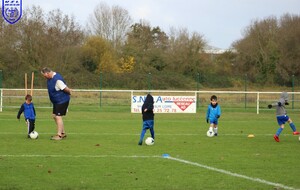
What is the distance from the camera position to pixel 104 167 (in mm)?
10141

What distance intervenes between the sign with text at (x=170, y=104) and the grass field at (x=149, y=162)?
1284cm

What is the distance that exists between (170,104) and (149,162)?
65.8 ft

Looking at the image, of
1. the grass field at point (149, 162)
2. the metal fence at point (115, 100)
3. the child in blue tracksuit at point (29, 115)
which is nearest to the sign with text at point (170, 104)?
the metal fence at point (115, 100)

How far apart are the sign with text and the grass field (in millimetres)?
12840

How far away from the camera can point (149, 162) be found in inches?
430

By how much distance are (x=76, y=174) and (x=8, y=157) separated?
111 inches

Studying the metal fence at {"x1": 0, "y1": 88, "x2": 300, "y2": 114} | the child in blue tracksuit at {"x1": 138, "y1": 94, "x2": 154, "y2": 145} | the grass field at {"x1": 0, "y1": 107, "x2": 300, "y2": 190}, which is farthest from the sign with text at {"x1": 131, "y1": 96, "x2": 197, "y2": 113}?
the child in blue tracksuit at {"x1": 138, "y1": 94, "x2": 154, "y2": 145}

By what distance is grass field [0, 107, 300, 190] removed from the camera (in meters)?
8.53

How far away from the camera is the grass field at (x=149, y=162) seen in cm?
853

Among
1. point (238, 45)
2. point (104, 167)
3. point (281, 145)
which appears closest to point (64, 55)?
point (238, 45)

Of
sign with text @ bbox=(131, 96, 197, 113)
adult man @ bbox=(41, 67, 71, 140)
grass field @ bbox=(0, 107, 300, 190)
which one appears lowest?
grass field @ bbox=(0, 107, 300, 190)

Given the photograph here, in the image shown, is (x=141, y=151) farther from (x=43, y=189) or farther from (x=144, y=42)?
(x=144, y=42)

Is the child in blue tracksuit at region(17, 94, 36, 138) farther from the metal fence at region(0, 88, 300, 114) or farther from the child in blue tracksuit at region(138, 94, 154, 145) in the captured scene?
the metal fence at region(0, 88, 300, 114)

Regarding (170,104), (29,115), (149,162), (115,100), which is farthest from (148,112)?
(115,100)
